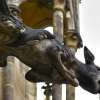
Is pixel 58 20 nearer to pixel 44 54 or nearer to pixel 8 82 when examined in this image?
pixel 8 82

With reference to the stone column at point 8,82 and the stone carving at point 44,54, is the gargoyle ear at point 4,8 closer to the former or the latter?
the stone carving at point 44,54

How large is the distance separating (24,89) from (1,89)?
11.1 ft

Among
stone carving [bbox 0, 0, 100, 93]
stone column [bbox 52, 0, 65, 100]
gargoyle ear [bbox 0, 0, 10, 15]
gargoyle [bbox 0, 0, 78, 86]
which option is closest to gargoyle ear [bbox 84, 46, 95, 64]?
stone carving [bbox 0, 0, 100, 93]

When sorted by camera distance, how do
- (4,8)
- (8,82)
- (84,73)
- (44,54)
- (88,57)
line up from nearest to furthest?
(4,8) → (44,54) → (84,73) → (88,57) → (8,82)

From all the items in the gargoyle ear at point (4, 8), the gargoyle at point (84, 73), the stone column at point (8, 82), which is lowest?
the stone column at point (8, 82)

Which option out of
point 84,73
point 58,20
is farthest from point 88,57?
point 58,20

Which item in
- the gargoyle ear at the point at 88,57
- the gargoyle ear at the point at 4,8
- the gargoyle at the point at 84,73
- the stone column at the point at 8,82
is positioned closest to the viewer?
the gargoyle ear at the point at 4,8

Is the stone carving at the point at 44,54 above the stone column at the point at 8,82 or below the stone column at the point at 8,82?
above

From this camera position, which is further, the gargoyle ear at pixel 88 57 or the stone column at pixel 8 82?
the stone column at pixel 8 82

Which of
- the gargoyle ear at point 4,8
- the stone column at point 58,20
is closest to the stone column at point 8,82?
the stone column at point 58,20

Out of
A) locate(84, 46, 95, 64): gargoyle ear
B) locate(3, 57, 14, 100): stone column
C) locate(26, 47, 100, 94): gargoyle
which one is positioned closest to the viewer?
locate(26, 47, 100, 94): gargoyle

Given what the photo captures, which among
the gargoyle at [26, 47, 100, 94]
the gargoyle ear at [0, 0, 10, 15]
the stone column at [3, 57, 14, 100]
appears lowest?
the stone column at [3, 57, 14, 100]

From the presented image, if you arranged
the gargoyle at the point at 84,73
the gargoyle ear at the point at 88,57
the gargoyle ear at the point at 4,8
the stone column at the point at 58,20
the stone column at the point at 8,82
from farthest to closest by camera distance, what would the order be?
1. the stone column at the point at 8,82
2. the stone column at the point at 58,20
3. the gargoyle ear at the point at 88,57
4. the gargoyle at the point at 84,73
5. the gargoyle ear at the point at 4,8

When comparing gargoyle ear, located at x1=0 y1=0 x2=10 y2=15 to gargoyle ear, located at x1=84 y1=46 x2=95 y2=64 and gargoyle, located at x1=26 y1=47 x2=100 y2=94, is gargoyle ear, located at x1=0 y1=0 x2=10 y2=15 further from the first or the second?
gargoyle ear, located at x1=84 y1=46 x2=95 y2=64
